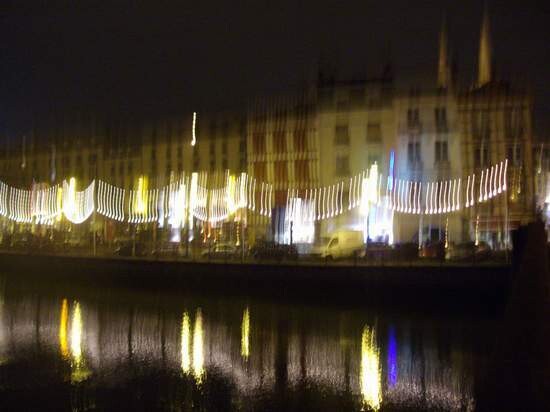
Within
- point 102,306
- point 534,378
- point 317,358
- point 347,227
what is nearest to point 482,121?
point 347,227

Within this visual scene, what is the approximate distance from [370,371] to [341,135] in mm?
35897

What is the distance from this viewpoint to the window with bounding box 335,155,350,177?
163ft

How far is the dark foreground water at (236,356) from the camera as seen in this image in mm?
12453

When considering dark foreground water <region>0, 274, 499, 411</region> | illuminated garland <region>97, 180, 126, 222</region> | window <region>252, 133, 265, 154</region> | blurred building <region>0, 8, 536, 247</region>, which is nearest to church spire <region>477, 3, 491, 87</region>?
blurred building <region>0, 8, 536, 247</region>

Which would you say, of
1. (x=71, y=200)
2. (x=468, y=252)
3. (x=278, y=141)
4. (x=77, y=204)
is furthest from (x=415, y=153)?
(x=77, y=204)

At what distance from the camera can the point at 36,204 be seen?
177 ft

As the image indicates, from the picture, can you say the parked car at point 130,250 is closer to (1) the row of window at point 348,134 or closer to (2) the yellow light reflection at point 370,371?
(1) the row of window at point 348,134

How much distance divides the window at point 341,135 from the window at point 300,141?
275cm

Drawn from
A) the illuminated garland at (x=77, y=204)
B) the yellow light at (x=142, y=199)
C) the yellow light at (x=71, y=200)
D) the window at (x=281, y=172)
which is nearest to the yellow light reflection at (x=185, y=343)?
the yellow light at (x=142, y=199)

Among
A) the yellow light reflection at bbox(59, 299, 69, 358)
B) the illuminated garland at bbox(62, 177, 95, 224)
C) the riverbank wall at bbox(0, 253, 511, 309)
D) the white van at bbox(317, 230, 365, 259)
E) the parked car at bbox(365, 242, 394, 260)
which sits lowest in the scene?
the yellow light reflection at bbox(59, 299, 69, 358)

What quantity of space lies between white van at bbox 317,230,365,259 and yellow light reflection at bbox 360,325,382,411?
1480cm

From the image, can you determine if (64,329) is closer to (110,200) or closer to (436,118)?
(436,118)

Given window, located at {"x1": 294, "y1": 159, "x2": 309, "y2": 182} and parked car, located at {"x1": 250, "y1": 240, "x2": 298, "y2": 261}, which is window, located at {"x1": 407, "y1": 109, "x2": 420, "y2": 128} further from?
parked car, located at {"x1": 250, "y1": 240, "x2": 298, "y2": 261}

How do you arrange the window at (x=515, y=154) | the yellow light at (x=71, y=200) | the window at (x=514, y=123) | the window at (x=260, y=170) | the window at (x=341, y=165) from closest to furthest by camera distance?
the window at (x=515, y=154) < the window at (x=514, y=123) < the yellow light at (x=71, y=200) < the window at (x=341, y=165) < the window at (x=260, y=170)
